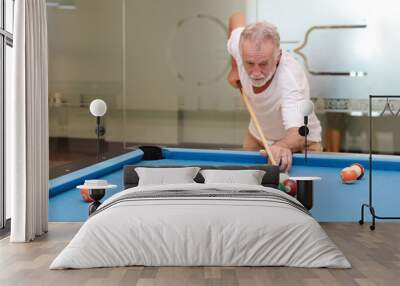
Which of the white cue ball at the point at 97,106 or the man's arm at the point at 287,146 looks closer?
the white cue ball at the point at 97,106

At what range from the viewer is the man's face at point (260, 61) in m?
7.84

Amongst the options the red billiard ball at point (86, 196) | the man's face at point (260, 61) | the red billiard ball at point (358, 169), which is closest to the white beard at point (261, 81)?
the man's face at point (260, 61)

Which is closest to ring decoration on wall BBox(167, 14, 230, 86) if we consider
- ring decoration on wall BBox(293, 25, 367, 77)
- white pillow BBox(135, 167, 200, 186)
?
ring decoration on wall BBox(293, 25, 367, 77)

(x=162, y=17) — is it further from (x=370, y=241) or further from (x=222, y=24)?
(x=370, y=241)

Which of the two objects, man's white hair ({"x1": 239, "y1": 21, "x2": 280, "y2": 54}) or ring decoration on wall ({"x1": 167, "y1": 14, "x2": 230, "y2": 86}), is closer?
man's white hair ({"x1": 239, "y1": 21, "x2": 280, "y2": 54})

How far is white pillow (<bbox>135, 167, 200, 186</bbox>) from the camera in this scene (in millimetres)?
6117

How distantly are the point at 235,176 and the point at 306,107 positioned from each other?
1.88 meters

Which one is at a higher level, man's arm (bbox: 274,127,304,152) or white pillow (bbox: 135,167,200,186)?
man's arm (bbox: 274,127,304,152)

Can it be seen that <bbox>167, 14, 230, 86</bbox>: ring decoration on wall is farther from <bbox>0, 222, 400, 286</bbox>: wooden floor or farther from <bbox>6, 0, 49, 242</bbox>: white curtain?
<bbox>0, 222, 400, 286</bbox>: wooden floor

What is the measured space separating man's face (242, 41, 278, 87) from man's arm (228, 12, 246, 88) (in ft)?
0.51

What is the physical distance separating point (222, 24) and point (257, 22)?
1.50ft

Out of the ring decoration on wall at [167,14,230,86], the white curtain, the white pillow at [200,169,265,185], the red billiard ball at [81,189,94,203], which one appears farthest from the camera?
the ring decoration on wall at [167,14,230,86]

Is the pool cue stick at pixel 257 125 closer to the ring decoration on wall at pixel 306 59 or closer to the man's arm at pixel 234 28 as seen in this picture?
the man's arm at pixel 234 28

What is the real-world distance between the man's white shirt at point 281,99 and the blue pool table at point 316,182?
0.36 m
